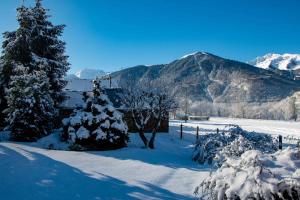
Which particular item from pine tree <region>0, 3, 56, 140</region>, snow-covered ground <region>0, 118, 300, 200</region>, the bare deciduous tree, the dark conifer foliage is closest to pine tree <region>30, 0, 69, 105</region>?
the dark conifer foliage

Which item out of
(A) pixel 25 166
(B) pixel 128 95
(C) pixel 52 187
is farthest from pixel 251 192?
(B) pixel 128 95

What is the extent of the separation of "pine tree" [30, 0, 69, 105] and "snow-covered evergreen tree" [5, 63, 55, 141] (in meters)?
7.17

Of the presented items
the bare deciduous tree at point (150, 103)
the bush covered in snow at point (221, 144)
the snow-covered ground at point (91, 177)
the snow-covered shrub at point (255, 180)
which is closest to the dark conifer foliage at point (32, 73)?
the bare deciduous tree at point (150, 103)

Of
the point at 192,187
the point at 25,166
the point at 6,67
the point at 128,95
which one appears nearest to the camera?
the point at 192,187

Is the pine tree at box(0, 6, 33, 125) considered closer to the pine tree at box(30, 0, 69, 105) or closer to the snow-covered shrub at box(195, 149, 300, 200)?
the pine tree at box(30, 0, 69, 105)

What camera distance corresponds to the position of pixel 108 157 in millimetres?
16359

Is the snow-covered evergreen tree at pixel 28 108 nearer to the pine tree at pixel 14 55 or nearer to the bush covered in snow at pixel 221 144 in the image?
the pine tree at pixel 14 55

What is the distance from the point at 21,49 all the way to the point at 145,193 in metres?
22.8

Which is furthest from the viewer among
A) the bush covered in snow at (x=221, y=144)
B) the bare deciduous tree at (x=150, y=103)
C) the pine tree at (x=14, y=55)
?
the pine tree at (x=14, y=55)

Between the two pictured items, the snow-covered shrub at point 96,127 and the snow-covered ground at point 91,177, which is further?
the snow-covered shrub at point 96,127

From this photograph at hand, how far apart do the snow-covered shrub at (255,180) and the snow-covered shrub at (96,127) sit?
13.2 meters

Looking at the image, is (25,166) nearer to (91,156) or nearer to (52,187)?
(52,187)


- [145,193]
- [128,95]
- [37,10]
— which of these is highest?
[37,10]

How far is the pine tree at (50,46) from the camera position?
101 ft
